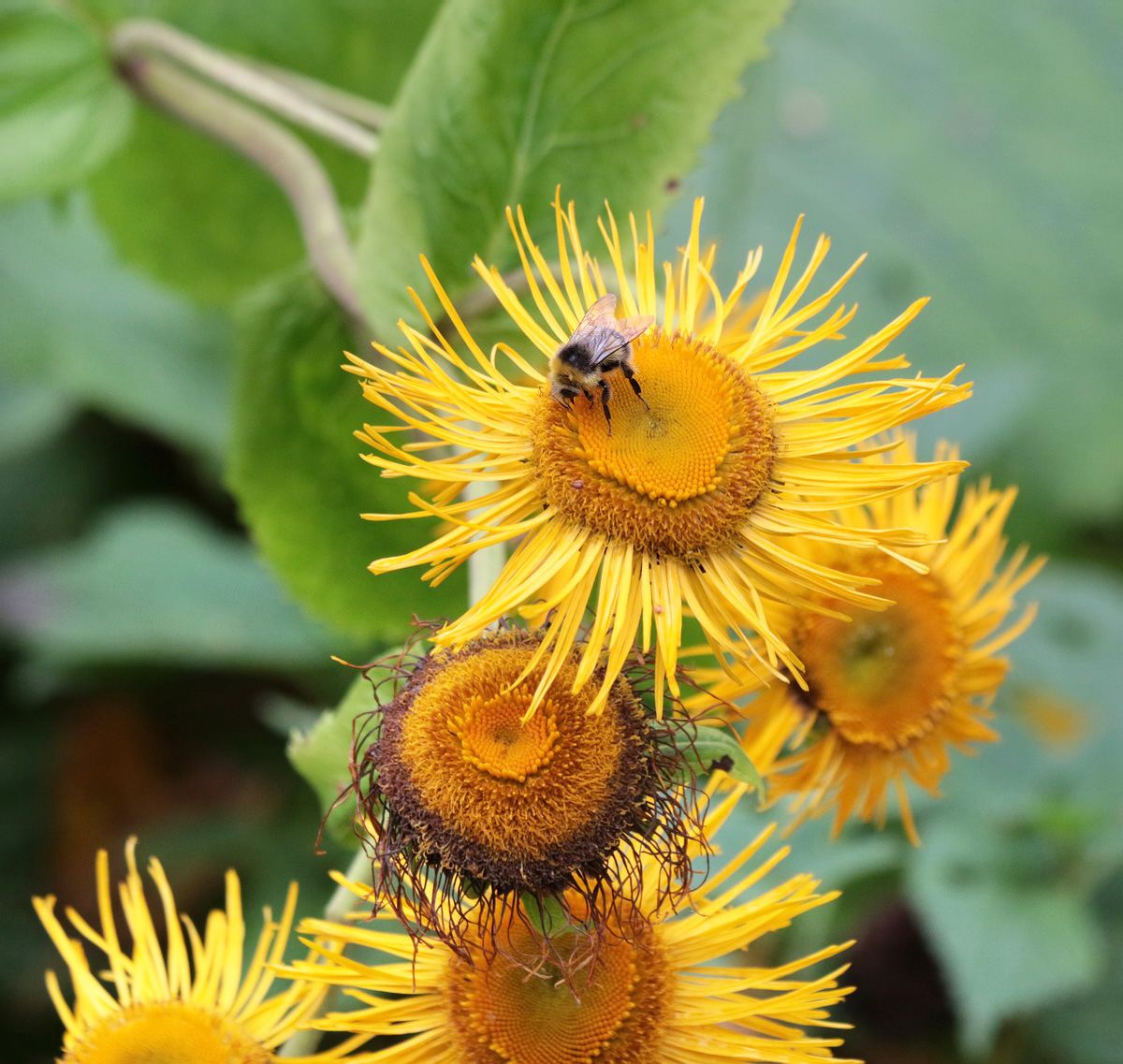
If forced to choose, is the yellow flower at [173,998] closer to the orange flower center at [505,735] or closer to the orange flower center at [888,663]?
the orange flower center at [505,735]

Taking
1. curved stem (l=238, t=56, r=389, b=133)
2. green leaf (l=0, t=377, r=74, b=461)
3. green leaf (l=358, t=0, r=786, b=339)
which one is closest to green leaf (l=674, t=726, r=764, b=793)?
green leaf (l=358, t=0, r=786, b=339)

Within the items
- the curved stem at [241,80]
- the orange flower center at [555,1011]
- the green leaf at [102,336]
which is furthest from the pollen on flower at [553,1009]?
the green leaf at [102,336]

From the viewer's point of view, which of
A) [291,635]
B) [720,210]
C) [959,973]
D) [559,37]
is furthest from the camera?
[291,635]

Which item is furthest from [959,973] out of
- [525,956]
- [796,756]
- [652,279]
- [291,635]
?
[291,635]

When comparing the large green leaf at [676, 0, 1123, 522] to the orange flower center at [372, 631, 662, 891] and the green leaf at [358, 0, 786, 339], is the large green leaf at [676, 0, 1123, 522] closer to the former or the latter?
the green leaf at [358, 0, 786, 339]

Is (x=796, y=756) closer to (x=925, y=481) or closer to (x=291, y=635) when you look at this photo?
(x=925, y=481)

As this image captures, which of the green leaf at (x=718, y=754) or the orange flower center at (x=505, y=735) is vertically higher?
the orange flower center at (x=505, y=735)

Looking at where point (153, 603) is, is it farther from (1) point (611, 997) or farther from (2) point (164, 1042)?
(1) point (611, 997)
